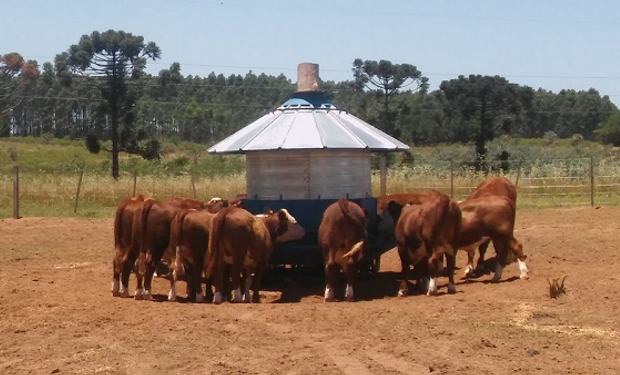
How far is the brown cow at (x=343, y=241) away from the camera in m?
12.6

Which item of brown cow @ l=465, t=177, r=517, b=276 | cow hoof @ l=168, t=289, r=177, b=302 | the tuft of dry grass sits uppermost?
brown cow @ l=465, t=177, r=517, b=276

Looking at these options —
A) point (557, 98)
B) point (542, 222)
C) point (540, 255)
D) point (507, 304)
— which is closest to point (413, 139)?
point (557, 98)

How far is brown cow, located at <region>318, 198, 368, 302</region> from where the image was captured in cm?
1256

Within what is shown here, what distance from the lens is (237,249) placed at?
12.1 metres

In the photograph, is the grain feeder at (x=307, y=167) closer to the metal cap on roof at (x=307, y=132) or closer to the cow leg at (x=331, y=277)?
the metal cap on roof at (x=307, y=132)

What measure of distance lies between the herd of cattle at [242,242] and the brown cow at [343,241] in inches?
0.5

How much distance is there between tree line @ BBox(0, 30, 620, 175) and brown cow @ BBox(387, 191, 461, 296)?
5.16m

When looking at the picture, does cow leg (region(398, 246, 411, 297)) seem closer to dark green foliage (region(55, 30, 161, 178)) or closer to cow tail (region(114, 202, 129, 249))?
A: cow tail (region(114, 202, 129, 249))

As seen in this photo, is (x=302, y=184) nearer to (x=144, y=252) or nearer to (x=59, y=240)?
(x=144, y=252)

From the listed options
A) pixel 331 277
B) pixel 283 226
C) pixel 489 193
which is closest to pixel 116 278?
pixel 283 226

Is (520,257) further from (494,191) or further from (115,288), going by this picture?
(115,288)

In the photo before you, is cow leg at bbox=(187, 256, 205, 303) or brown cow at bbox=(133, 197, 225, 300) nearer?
cow leg at bbox=(187, 256, 205, 303)

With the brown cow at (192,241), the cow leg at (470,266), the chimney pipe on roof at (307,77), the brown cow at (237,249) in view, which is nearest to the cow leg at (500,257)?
the cow leg at (470,266)

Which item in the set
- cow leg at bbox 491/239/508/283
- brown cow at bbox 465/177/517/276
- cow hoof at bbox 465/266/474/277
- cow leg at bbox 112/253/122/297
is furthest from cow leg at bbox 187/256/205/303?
brown cow at bbox 465/177/517/276
